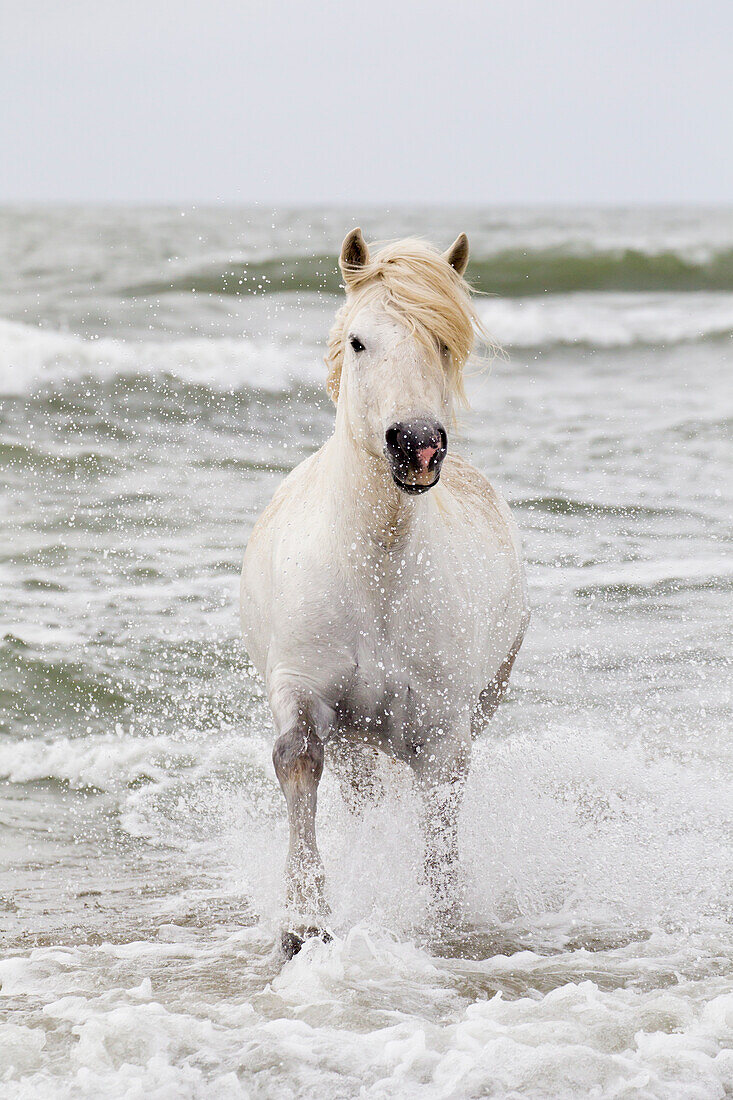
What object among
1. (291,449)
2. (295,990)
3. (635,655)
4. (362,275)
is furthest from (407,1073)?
(291,449)

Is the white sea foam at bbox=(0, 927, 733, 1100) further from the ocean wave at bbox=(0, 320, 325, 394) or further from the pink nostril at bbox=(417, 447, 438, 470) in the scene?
the ocean wave at bbox=(0, 320, 325, 394)

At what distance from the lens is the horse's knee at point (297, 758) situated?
3406 mm

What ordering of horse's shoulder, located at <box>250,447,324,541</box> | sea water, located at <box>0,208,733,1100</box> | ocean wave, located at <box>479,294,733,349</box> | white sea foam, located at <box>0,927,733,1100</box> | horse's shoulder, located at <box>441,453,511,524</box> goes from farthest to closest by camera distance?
1. ocean wave, located at <box>479,294,733,349</box>
2. horse's shoulder, located at <box>441,453,511,524</box>
3. horse's shoulder, located at <box>250,447,324,541</box>
4. sea water, located at <box>0,208,733,1100</box>
5. white sea foam, located at <box>0,927,733,1100</box>

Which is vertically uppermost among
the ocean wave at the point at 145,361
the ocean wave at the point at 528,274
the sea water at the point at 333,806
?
the ocean wave at the point at 528,274

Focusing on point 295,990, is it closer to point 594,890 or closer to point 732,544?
point 594,890

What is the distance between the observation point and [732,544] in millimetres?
8094

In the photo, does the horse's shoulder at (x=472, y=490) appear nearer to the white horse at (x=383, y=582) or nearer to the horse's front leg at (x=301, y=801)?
the white horse at (x=383, y=582)

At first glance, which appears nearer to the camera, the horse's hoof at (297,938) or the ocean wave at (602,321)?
the horse's hoof at (297,938)

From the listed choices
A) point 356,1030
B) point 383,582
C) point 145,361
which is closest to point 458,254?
point 383,582

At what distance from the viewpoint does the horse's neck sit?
11.2 feet

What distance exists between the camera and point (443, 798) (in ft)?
12.3

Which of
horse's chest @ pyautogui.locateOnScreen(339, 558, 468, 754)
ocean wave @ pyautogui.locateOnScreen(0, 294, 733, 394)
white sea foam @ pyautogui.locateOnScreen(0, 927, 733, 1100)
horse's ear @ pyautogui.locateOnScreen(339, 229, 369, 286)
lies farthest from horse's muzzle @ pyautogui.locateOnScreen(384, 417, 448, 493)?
ocean wave @ pyautogui.locateOnScreen(0, 294, 733, 394)

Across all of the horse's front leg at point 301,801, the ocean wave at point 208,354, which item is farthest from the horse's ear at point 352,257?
the ocean wave at point 208,354

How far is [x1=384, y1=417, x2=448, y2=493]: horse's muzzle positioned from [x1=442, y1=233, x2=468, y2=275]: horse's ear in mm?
827
